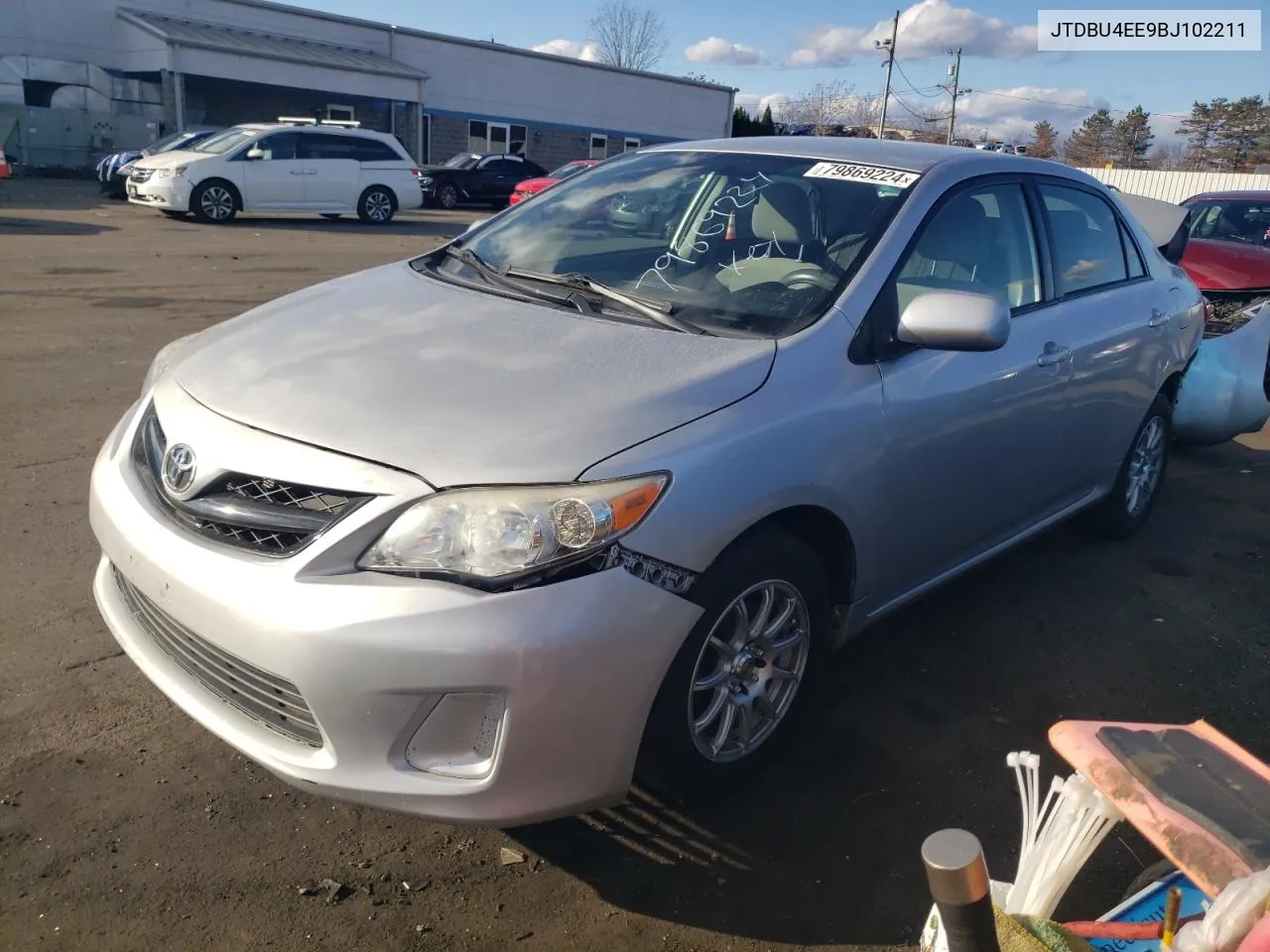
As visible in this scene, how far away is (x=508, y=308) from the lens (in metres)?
3.12

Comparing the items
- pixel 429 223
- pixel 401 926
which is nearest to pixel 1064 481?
pixel 401 926

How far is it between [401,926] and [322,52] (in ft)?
115

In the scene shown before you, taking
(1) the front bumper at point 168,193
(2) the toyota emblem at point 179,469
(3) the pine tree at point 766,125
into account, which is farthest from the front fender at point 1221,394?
(3) the pine tree at point 766,125

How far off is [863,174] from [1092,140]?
70069 mm

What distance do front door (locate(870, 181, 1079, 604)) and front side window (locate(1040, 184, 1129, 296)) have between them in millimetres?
206

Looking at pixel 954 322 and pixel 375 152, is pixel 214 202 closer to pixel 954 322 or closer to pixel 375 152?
pixel 375 152

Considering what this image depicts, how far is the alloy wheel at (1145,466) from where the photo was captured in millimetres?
4852

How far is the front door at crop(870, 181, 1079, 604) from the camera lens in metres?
3.12

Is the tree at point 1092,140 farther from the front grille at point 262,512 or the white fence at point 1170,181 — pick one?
the front grille at point 262,512

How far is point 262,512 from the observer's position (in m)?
2.29

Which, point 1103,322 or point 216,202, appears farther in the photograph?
point 216,202

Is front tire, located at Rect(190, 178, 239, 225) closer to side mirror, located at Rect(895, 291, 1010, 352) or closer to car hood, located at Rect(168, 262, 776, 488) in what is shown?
car hood, located at Rect(168, 262, 776, 488)

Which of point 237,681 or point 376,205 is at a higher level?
point 376,205

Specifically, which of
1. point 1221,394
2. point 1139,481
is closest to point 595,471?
point 1139,481
